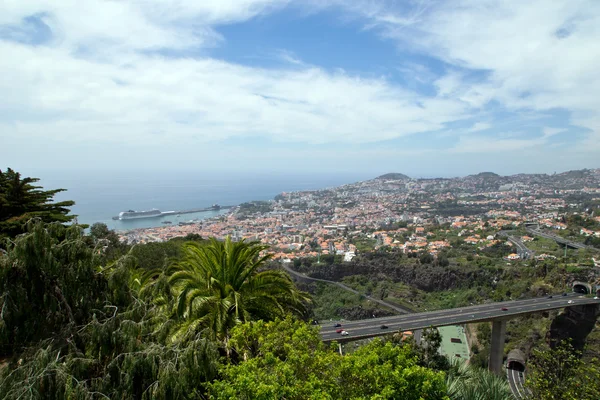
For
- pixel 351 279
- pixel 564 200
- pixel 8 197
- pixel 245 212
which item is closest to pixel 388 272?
pixel 351 279

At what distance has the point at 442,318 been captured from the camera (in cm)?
1736

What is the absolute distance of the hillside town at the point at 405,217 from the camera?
5253 cm

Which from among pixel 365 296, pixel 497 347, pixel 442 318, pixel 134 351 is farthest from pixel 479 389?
pixel 365 296

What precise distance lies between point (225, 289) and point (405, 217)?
79489 millimetres

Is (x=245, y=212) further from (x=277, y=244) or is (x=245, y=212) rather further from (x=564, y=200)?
(x=564, y=200)

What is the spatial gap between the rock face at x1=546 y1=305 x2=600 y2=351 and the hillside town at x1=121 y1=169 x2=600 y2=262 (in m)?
16.0

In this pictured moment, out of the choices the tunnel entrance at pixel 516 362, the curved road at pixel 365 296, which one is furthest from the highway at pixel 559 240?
the tunnel entrance at pixel 516 362

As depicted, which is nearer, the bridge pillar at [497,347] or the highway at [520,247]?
the bridge pillar at [497,347]

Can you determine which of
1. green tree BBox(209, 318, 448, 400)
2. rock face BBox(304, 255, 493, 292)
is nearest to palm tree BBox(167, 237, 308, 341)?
green tree BBox(209, 318, 448, 400)

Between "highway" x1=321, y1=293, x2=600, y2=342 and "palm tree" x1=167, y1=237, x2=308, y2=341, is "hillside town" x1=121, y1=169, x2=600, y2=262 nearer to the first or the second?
"highway" x1=321, y1=293, x2=600, y2=342

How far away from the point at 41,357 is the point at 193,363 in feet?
3.95

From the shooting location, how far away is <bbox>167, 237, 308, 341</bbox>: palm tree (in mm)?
4855

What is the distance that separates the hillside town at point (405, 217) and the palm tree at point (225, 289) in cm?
1651

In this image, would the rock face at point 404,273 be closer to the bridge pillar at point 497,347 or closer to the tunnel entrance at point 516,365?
the tunnel entrance at point 516,365
